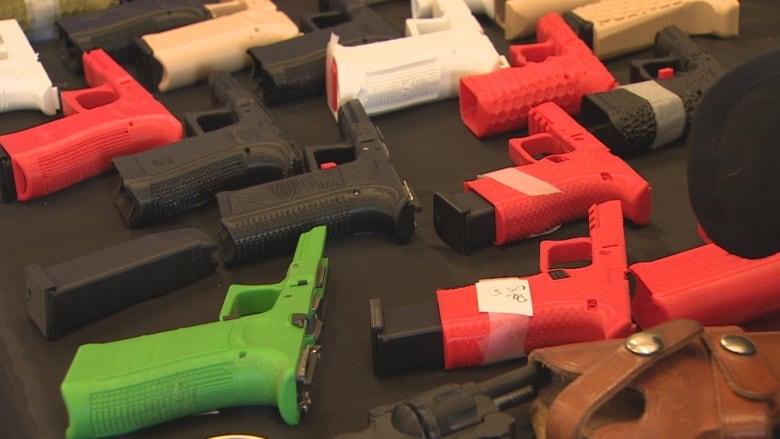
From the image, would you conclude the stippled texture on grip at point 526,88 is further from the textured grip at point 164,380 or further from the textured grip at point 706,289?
the textured grip at point 164,380

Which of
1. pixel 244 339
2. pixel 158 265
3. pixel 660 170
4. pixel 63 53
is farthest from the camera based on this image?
pixel 63 53

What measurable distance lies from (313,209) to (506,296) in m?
0.44

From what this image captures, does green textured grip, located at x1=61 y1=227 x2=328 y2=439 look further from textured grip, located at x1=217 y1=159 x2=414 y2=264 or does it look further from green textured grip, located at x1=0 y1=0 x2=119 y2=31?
green textured grip, located at x1=0 y1=0 x2=119 y2=31

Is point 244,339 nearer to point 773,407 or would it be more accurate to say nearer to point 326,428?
point 326,428

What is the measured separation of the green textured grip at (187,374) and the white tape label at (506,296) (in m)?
0.28

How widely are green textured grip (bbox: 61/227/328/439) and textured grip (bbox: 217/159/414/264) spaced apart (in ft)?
0.93

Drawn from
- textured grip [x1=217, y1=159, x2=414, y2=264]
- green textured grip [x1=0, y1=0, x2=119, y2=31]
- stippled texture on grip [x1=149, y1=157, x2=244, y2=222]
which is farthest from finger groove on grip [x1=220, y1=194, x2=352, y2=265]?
green textured grip [x1=0, y1=0, x2=119, y2=31]

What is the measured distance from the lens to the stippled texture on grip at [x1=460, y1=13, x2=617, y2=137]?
2209mm

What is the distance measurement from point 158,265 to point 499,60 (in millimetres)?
987

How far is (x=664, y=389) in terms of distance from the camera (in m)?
1.41

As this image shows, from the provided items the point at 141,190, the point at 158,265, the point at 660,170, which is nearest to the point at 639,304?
the point at 660,170

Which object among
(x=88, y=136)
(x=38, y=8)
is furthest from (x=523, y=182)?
(x=38, y=8)

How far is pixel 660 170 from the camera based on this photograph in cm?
214

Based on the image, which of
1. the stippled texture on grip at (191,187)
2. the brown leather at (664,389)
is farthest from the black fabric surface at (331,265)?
the brown leather at (664,389)
